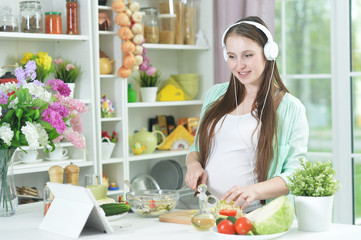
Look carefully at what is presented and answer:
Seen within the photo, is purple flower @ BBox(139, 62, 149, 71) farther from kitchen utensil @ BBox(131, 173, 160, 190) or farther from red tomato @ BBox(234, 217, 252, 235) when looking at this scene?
red tomato @ BBox(234, 217, 252, 235)

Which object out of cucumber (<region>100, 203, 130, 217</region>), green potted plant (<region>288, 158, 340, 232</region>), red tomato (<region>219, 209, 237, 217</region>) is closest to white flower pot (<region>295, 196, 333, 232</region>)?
green potted plant (<region>288, 158, 340, 232</region>)

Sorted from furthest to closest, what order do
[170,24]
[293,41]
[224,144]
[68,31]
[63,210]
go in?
[293,41] → [170,24] → [68,31] → [224,144] → [63,210]

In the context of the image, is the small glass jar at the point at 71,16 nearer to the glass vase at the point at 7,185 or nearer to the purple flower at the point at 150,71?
the purple flower at the point at 150,71

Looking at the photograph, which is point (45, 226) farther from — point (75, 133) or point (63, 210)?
point (75, 133)

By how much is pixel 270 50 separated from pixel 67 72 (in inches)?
63.0

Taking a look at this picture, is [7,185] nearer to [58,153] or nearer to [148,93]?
[58,153]

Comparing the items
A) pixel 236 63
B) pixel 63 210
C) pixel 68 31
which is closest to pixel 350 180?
pixel 236 63

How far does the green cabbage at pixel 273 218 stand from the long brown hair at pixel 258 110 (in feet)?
1.97

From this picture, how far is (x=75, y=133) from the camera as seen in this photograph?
7.20ft

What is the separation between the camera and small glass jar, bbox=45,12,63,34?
338 centimetres

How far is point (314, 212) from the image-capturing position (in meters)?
1.78

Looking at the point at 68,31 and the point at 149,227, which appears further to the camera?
the point at 68,31

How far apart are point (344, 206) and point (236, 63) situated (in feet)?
5.70

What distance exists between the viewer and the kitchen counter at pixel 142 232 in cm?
177
